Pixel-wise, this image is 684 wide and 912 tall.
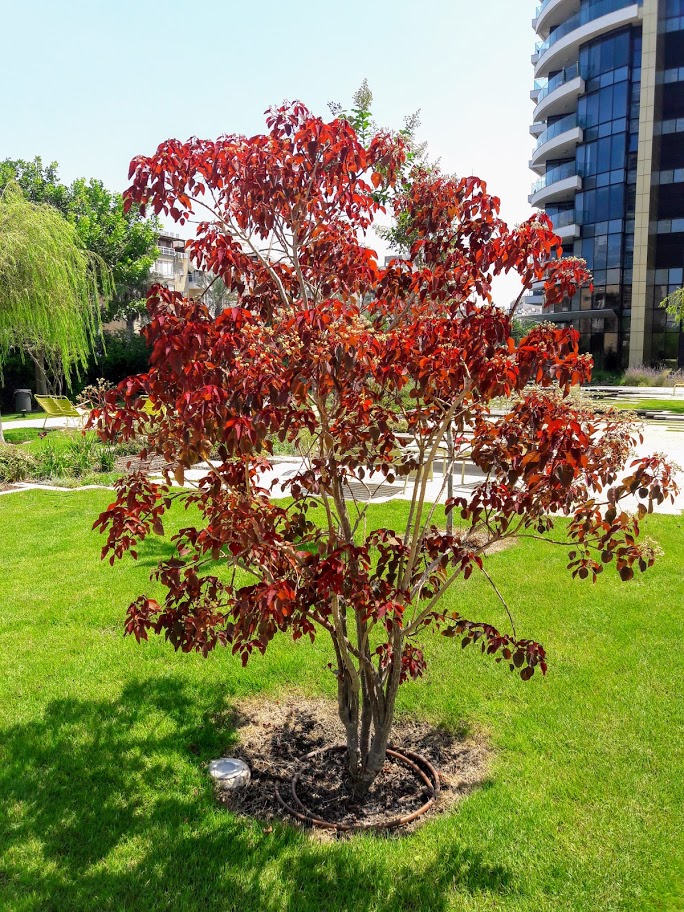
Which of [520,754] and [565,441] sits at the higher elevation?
[565,441]

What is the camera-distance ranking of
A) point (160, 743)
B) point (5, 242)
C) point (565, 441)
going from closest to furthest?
point (565, 441), point (160, 743), point (5, 242)

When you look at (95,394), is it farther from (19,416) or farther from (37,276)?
(19,416)

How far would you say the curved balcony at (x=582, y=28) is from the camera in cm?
3888

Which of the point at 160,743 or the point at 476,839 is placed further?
the point at 160,743

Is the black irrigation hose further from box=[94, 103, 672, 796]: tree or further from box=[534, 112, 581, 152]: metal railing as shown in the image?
box=[534, 112, 581, 152]: metal railing

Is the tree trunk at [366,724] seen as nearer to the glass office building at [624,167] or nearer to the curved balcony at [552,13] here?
the glass office building at [624,167]

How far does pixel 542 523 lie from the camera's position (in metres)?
3.28

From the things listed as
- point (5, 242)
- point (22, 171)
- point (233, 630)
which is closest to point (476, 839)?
point (233, 630)

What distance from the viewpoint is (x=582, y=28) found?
133 feet

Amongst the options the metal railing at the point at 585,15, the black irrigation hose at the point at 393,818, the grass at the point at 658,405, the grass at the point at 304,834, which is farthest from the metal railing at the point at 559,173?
the black irrigation hose at the point at 393,818

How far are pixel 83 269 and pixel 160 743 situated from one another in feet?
49.4

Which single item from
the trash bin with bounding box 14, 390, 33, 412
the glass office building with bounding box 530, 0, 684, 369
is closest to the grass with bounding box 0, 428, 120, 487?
the trash bin with bounding box 14, 390, 33, 412

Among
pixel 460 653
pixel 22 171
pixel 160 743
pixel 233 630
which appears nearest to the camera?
pixel 233 630

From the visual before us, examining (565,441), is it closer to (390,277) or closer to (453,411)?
(453,411)
